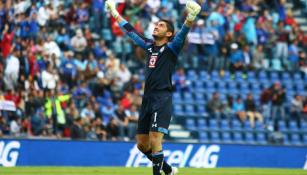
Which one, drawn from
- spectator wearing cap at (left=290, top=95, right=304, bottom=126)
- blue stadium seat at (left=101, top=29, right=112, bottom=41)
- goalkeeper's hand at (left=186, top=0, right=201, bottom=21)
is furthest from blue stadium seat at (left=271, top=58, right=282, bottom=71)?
goalkeeper's hand at (left=186, top=0, right=201, bottom=21)

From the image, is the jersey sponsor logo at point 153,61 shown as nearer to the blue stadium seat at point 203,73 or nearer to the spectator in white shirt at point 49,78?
the spectator in white shirt at point 49,78

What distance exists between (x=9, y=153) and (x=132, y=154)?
3.55 meters

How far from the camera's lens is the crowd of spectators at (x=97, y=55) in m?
24.4

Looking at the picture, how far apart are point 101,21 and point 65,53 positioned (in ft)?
9.36

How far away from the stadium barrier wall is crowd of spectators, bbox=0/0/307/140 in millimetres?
1569

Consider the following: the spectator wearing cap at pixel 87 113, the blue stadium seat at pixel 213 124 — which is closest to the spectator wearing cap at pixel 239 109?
the blue stadium seat at pixel 213 124

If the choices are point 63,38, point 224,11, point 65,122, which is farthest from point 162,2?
point 65,122

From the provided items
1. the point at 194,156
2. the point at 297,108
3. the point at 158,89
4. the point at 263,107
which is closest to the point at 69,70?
the point at 194,156

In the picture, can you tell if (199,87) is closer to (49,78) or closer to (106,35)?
(106,35)

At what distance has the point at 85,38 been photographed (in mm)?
27344

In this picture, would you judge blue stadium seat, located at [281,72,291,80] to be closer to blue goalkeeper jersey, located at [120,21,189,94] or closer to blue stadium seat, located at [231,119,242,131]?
blue stadium seat, located at [231,119,242,131]

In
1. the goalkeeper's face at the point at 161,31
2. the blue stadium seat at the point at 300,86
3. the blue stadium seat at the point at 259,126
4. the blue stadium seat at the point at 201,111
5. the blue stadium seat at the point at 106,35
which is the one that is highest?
the goalkeeper's face at the point at 161,31

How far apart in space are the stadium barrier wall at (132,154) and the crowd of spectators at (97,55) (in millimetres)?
1569

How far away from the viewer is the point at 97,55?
27.5 meters
